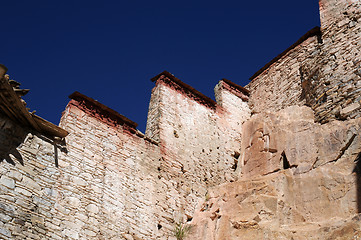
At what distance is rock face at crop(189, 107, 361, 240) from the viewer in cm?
773

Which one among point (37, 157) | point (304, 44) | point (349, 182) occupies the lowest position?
point (37, 157)

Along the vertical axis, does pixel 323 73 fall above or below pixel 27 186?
above

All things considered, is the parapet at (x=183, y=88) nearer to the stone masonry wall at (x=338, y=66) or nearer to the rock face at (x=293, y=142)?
the rock face at (x=293, y=142)

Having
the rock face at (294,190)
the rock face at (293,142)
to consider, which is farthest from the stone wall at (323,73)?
the rock face at (294,190)

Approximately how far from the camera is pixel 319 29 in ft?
39.7

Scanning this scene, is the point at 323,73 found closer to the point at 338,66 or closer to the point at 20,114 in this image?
the point at 338,66

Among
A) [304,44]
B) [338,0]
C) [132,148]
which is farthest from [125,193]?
[338,0]

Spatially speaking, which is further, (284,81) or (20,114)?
(284,81)

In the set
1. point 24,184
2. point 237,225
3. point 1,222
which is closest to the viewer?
point 1,222

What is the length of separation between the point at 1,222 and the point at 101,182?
219 cm

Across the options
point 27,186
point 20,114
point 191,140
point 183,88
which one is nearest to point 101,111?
point 20,114

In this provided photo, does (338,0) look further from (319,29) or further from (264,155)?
(264,155)

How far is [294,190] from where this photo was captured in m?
8.54

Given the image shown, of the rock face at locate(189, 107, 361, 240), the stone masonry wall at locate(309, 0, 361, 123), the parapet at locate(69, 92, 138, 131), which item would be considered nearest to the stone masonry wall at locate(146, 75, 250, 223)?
the rock face at locate(189, 107, 361, 240)
